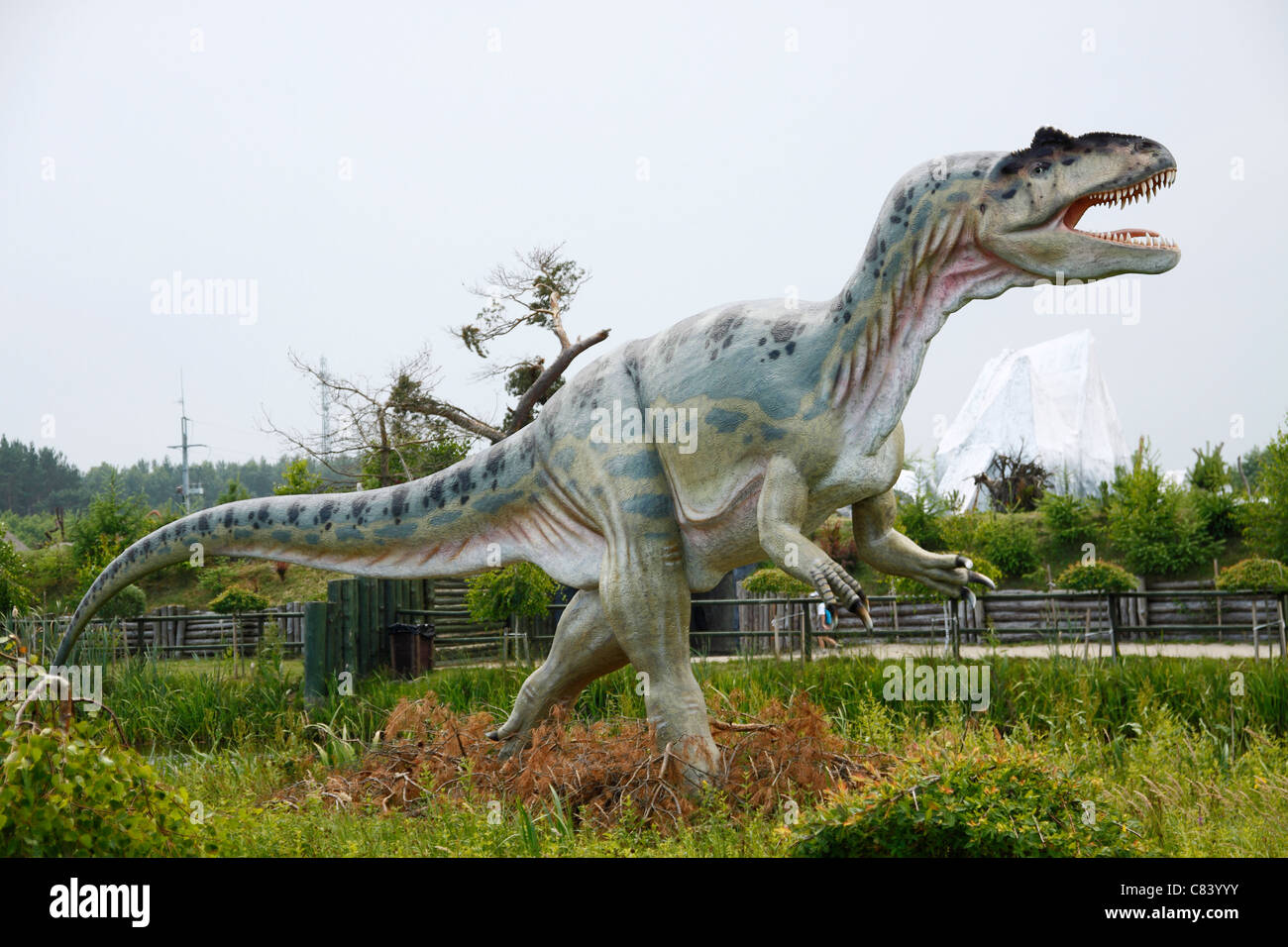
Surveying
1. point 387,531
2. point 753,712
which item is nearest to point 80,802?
point 387,531

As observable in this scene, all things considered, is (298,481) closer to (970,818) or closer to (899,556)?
(899,556)

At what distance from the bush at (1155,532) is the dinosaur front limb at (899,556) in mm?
17611

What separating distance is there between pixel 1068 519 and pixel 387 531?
19803 millimetres

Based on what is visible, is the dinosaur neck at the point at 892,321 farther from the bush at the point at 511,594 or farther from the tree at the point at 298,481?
the tree at the point at 298,481

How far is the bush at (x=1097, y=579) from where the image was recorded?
15648 mm

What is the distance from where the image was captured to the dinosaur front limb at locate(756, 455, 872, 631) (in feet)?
12.7

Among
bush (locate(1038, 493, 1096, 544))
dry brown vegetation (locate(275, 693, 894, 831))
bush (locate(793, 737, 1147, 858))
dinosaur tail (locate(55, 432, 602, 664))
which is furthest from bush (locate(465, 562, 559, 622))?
bush (locate(1038, 493, 1096, 544))

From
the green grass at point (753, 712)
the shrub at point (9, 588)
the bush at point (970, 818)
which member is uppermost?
the shrub at point (9, 588)

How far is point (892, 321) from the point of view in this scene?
421 cm

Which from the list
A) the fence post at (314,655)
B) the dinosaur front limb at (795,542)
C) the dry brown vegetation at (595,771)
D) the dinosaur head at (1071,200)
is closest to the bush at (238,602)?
the fence post at (314,655)
